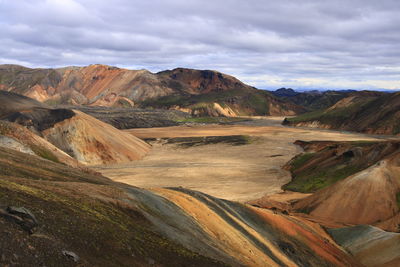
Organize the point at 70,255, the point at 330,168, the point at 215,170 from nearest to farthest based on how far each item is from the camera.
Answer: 1. the point at 70,255
2. the point at 330,168
3. the point at 215,170

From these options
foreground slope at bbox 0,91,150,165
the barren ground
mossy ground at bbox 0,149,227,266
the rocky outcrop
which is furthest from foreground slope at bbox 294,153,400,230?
foreground slope at bbox 0,91,150,165

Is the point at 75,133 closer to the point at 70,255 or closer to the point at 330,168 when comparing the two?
→ the point at 330,168

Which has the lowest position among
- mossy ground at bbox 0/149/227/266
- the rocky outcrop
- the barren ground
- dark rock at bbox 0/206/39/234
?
the barren ground

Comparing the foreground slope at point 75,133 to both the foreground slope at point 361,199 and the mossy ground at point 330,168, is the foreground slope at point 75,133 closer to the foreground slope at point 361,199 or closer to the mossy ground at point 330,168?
the mossy ground at point 330,168

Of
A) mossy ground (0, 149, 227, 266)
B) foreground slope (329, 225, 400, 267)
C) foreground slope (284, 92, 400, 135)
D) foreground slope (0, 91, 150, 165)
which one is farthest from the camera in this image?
foreground slope (284, 92, 400, 135)

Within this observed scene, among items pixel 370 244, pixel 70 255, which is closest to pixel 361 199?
pixel 370 244

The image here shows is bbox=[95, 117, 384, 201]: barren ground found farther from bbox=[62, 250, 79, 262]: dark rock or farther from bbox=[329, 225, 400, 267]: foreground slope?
bbox=[62, 250, 79, 262]: dark rock

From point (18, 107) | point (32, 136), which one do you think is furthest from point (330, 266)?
point (18, 107)

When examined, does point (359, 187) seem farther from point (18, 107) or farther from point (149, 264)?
point (18, 107)
